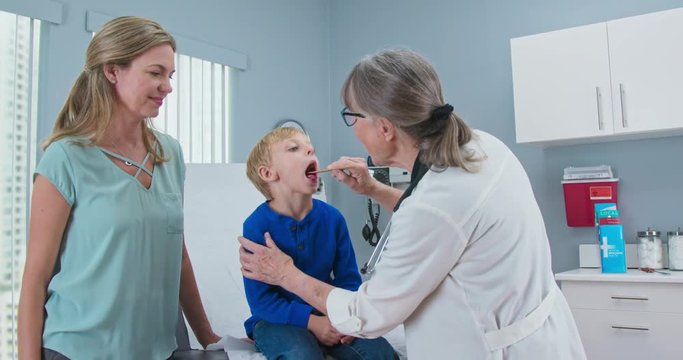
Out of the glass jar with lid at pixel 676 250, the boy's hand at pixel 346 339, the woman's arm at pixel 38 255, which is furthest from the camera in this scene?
the glass jar with lid at pixel 676 250

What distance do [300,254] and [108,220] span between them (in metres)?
0.54

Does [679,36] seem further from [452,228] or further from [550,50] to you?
[452,228]

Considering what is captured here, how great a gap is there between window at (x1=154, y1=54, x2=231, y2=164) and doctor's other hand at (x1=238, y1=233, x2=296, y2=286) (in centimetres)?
163

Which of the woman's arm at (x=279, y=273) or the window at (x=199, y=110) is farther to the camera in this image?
A: the window at (x=199, y=110)

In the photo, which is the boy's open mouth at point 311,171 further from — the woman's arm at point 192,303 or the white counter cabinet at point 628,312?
the white counter cabinet at point 628,312

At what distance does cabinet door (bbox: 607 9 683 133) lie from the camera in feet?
8.23

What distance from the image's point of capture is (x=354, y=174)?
165 cm

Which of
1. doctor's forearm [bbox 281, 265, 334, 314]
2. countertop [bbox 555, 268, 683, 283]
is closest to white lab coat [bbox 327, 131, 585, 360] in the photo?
doctor's forearm [bbox 281, 265, 334, 314]

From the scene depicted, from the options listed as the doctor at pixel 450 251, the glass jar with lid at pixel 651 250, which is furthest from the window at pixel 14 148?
the glass jar with lid at pixel 651 250

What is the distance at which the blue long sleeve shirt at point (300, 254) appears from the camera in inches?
56.4

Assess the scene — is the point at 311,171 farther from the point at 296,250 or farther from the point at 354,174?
the point at 296,250

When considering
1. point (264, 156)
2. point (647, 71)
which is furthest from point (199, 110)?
point (647, 71)

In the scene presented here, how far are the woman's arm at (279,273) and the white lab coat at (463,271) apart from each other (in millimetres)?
120

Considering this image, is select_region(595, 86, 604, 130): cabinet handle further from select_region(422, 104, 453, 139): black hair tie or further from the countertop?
select_region(422, 104, 453, 139): black hair tie
